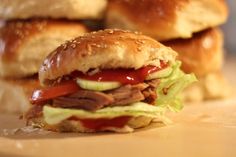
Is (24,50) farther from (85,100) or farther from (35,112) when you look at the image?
(85,100)

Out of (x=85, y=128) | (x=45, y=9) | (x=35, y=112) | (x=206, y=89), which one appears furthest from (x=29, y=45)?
(x=206, y=89)

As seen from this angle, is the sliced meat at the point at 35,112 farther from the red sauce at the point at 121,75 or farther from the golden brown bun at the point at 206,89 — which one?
the golden brown bun at the point at 206,89

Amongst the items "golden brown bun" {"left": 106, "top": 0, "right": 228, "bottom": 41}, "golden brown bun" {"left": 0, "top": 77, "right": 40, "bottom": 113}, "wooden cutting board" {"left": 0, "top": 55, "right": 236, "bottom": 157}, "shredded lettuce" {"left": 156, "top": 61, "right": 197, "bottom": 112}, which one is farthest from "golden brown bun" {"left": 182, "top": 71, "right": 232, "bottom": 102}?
"golden brown bun" {"left": 0, "top": 77, "right": 40, "bottom": 113}

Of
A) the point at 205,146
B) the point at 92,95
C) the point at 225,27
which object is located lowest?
the point at 205,146

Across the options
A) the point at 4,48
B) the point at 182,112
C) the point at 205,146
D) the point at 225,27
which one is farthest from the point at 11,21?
the point at 225,27

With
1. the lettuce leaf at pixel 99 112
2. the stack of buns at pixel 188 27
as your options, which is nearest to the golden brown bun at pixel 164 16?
the stack of buns at pixel 188 27

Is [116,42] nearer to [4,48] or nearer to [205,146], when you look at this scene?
[205,146]
